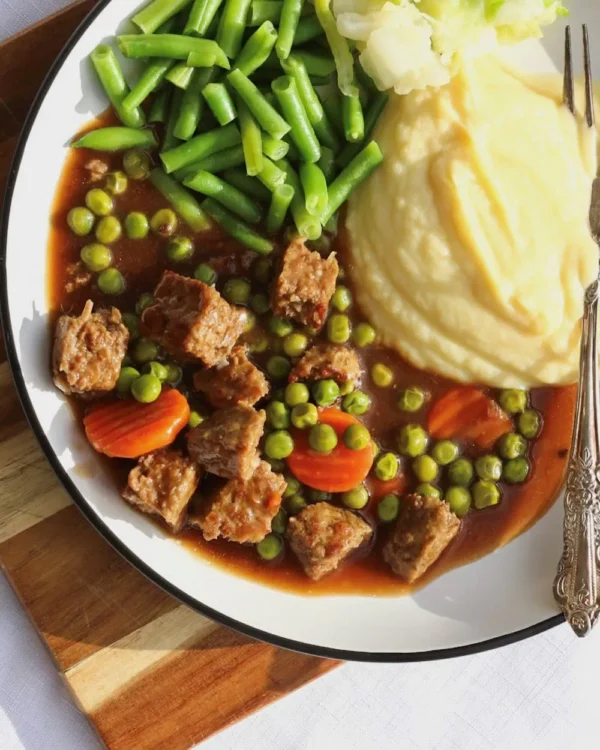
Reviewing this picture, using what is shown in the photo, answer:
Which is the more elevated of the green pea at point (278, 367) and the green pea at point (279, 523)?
the green pea at point (278, 367)

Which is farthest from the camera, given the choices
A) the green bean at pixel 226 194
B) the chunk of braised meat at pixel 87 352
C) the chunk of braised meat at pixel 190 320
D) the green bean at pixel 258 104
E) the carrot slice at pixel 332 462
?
the carrot slice at pixel 332 462

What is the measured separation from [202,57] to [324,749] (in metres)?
4.32

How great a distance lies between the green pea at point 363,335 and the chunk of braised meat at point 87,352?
1.41 m

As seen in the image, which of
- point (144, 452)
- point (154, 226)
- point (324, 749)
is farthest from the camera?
point (324, 749)

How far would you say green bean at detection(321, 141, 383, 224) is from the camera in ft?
14.3

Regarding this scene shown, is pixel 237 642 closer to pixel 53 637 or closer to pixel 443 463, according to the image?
pixel 53 637

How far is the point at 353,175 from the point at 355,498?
6.34 feet

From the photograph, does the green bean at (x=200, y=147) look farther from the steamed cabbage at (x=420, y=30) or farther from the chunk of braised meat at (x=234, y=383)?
the chunk of braised meat at (x=234, y=383)

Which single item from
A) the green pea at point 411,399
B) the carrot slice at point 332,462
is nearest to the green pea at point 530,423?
the green pea at point 411,399

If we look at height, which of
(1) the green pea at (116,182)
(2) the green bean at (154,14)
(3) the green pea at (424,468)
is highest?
(2) the green bean at (154,14)

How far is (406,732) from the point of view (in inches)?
192

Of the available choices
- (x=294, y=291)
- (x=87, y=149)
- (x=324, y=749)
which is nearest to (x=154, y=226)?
(x=87, y=149)

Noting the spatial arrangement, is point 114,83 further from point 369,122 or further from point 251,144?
point 369,122

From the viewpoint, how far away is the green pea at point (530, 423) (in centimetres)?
462
